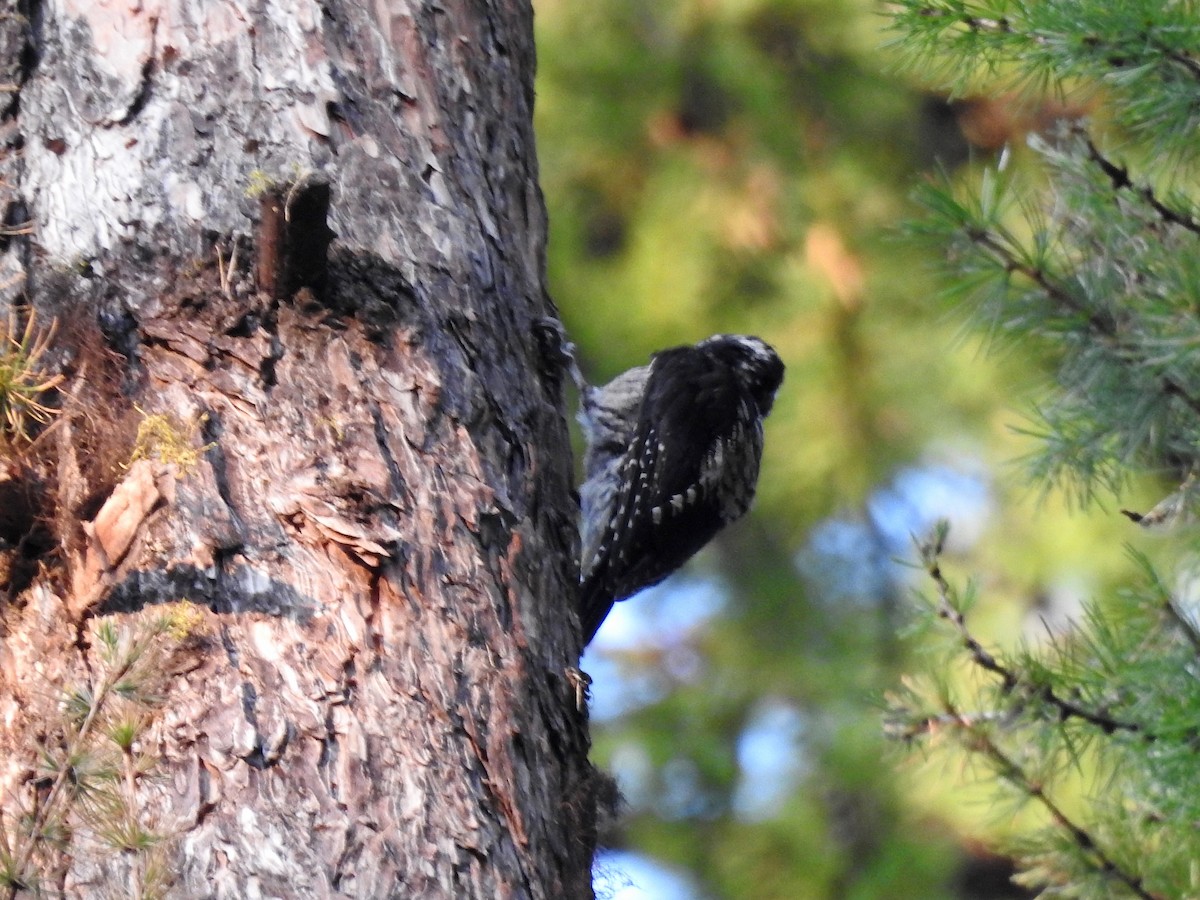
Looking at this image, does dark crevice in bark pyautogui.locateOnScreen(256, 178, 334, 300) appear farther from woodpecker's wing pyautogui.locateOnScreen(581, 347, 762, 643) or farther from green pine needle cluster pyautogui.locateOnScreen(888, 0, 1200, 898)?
woodpecker's wing pyautogui.locateOnScreen(581, 347, 762, 643)

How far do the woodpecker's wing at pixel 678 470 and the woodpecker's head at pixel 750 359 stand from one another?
69 mm

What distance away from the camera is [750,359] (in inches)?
174

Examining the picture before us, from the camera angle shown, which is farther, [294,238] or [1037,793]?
[1037,793]

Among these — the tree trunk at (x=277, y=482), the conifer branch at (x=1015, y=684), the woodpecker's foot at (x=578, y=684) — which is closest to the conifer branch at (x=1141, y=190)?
the conifer branch at (x=1015, y=684)

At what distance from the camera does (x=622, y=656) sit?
21.1 feet

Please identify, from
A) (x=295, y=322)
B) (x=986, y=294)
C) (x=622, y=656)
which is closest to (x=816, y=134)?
(x=622, y=656)

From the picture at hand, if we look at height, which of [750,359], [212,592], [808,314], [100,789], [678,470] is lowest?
[100,789]

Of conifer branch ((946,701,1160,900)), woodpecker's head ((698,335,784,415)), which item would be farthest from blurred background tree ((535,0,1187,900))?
conifer branch ((946,701,1160,900))

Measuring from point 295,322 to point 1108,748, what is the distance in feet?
6.01

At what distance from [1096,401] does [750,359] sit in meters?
1.77

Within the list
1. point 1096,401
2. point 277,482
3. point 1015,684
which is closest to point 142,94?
point 277,482

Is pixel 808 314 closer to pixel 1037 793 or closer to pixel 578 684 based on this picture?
pixel 1037 793

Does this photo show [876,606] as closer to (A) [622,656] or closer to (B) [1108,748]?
(A) [622,656]

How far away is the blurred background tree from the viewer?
551 cm
